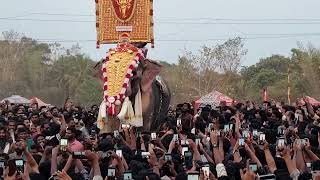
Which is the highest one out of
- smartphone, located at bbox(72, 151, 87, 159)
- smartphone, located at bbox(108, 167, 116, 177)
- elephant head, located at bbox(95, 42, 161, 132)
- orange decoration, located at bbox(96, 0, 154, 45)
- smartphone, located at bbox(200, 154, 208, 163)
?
orange decoration, located at bbox(96, 0, 154, 45)

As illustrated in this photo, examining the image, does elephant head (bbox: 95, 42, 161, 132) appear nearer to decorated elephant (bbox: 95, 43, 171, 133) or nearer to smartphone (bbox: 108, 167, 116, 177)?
decorated elephant (bbox: 95, 43, 171, 133)

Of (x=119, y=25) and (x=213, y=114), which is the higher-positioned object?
(x=119, y=25)

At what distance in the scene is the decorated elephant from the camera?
16422mm

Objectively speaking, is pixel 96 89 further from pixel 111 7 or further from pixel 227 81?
pixel 111 7

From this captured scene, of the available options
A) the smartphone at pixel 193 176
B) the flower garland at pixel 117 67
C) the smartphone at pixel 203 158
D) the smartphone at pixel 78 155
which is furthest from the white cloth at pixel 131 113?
the smartphone at pixel 193 176

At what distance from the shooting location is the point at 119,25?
66.8 feet

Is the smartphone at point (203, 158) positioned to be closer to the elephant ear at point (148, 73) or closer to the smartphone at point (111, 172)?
the smartphone at point (111, 172)

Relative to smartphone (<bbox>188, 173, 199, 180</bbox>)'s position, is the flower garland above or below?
above

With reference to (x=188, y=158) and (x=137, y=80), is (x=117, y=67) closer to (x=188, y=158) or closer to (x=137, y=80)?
(x=137, y=80)

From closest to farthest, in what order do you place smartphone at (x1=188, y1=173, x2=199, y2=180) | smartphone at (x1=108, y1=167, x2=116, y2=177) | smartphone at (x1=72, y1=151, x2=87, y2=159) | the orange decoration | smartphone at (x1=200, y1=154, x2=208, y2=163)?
smartphone at (x1=188, y1=173, x2=199, y2=180)
smartphone at (x1=108, y1=167, x2=116, y2=177)
smartphone at (x1=72, y1=151, x2=87, y2=159)
smartphone at (x1=200, y1=154, x2=208, y2=163)
the orange decoration

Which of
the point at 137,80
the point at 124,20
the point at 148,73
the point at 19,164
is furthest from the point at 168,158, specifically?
the point at 124,20

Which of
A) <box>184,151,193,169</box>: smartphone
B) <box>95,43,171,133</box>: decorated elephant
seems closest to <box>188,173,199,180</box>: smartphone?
<box>184,151,193,169</box>: smartphone

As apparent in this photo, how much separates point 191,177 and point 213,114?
369 inches

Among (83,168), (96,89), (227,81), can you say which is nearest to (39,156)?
(83,168)
